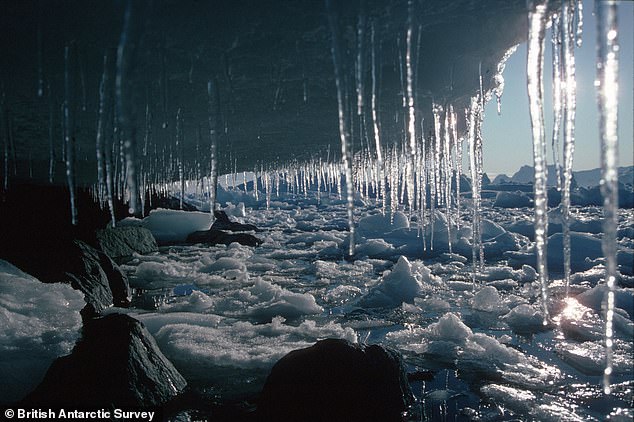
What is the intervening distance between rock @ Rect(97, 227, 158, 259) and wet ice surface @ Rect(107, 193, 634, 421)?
1.45 meters

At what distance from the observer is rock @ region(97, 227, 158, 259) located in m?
15.6

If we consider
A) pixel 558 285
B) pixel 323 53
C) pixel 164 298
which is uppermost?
pixel 323 53

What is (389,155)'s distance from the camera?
11.8 metres

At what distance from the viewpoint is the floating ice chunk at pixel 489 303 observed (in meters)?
8.41

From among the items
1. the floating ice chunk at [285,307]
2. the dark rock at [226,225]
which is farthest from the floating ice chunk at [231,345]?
the dark rock at [226,225]

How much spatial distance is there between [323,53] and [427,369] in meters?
4.18

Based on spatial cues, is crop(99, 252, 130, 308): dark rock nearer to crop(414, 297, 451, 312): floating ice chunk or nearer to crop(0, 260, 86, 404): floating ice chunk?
crop(0, 260, 86, 404): floating ice chunk

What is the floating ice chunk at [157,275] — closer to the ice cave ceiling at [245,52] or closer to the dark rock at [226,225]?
the ice cave ceiling at [245,52]

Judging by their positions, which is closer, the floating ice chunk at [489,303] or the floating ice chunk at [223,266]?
the floating ice chunk at [489,303]

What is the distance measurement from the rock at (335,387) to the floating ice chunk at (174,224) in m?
19.5

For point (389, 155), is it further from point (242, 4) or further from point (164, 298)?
point (242, 4)

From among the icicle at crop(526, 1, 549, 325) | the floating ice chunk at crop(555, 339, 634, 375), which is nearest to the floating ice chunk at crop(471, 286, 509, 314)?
the floating ice chunk at crop(555, 339, 634, 375)

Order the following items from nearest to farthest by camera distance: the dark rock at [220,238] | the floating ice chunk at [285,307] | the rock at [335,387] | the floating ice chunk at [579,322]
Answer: the rock at [335,387], the floating ice chunk at [579,322], the floating ice chunk at [285,307], the dark rock at [220,238]

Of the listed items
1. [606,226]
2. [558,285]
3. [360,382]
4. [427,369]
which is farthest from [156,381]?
[558,285]
